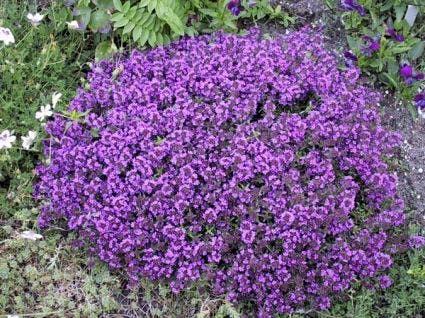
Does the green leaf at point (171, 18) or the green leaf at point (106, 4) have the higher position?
the green leaf at point (171, 18)

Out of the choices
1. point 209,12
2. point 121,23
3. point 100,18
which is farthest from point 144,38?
point 209,12

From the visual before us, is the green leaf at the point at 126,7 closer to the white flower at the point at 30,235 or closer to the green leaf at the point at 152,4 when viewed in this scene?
the green leaf at the point at 152,4

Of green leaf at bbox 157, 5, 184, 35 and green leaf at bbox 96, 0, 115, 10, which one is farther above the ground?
green leaf at bbox 157, 5, 184, 35

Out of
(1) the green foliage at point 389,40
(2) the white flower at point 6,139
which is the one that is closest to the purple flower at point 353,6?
(1) the green foliage at point 389,40

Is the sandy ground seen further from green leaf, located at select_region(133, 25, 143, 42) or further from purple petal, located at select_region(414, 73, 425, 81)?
green leaf, located at select_region(133, 25, 143, 42)

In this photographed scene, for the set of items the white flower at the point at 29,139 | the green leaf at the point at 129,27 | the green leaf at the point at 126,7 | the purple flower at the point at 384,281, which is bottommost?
the purple flower at the point at 384,281

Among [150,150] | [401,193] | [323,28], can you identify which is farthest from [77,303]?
[323,28]

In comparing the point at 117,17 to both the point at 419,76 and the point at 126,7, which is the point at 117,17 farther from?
the point at 419,76

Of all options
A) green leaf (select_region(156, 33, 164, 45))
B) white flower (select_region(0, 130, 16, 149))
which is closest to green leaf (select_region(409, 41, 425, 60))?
green leaf (select_region(156, 33, 164, 45))
